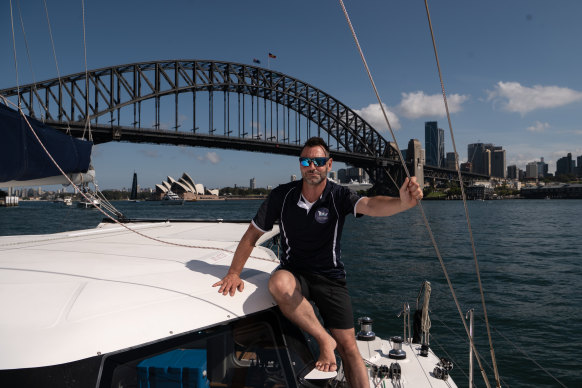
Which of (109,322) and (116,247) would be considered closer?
(109,322)

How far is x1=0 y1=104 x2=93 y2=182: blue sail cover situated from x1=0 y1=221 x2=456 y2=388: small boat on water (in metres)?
1.70

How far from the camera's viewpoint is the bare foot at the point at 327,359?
2469 mm

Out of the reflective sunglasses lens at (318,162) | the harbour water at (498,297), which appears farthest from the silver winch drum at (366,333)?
the reflective sunglasses lens at (318,162)

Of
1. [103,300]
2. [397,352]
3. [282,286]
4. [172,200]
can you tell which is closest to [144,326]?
[103,300]

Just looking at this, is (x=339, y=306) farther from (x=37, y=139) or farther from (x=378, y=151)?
(x=378, y=151)

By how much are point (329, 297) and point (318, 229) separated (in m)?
0.45

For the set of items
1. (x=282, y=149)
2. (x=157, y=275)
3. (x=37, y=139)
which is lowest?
(x=157, y=275)

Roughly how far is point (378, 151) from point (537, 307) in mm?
82441

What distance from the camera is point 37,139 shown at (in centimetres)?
491

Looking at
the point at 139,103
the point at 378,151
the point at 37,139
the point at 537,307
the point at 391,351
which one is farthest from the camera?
the point at 378,151

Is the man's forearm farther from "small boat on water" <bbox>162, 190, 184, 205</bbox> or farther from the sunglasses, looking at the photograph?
"small boat on water" <bbox>162, 190, 184, 205</bbox>

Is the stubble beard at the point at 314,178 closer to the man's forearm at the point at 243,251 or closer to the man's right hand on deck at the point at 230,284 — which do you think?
the man's forearm at the point at 243,251

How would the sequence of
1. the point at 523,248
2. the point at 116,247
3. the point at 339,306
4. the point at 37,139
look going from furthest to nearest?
the point at 523,248
the point at 37,139
the point at 116,247
the point at 339,306

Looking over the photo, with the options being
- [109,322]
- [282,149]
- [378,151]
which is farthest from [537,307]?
[378,151]
